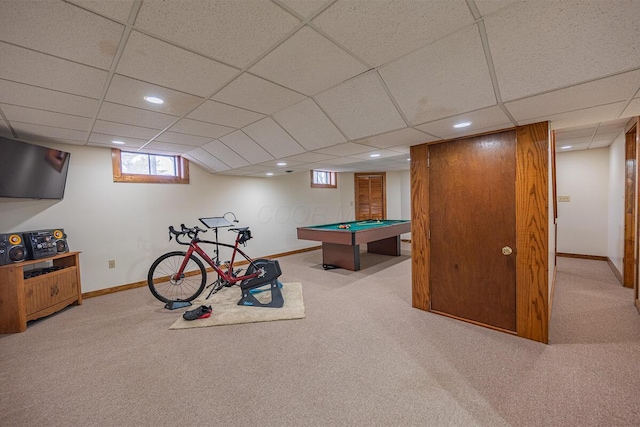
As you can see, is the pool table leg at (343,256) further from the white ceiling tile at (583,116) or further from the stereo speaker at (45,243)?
the stereo speaker at (45,243)

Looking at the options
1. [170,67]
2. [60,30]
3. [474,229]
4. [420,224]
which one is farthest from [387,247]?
[60,30]

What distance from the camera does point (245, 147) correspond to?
3682 millimetres

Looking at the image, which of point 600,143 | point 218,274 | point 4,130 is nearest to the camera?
point 4,130

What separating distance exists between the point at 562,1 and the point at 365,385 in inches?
96.9

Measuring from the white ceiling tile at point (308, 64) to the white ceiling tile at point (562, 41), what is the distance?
0.81 meters

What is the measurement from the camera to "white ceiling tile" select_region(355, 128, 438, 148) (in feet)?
8.78

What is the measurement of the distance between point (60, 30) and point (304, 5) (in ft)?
4.23

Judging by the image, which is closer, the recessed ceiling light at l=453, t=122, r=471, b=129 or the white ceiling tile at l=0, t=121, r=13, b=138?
the recessed ceiling light at l=453, t=122, r=471, b=129

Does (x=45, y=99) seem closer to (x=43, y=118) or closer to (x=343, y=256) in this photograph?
(x=43, y=118)

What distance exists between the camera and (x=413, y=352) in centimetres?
237

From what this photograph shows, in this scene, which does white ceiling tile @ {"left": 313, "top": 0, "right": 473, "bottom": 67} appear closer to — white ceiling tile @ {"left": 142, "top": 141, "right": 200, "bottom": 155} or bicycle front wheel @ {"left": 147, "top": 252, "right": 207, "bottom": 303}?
white ceiling tile @ {"left": 142, "top": 141, "right": 200, "bottom": 155}

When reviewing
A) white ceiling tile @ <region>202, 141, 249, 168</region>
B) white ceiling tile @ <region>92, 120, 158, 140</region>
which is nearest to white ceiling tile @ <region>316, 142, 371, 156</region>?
white ceiling tile @ <region>202, 141, 249, 168</region>

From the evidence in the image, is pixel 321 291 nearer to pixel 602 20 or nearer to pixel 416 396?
pixel 416 396

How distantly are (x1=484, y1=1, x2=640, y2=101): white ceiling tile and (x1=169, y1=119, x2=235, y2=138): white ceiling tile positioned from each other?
266 centimetres
